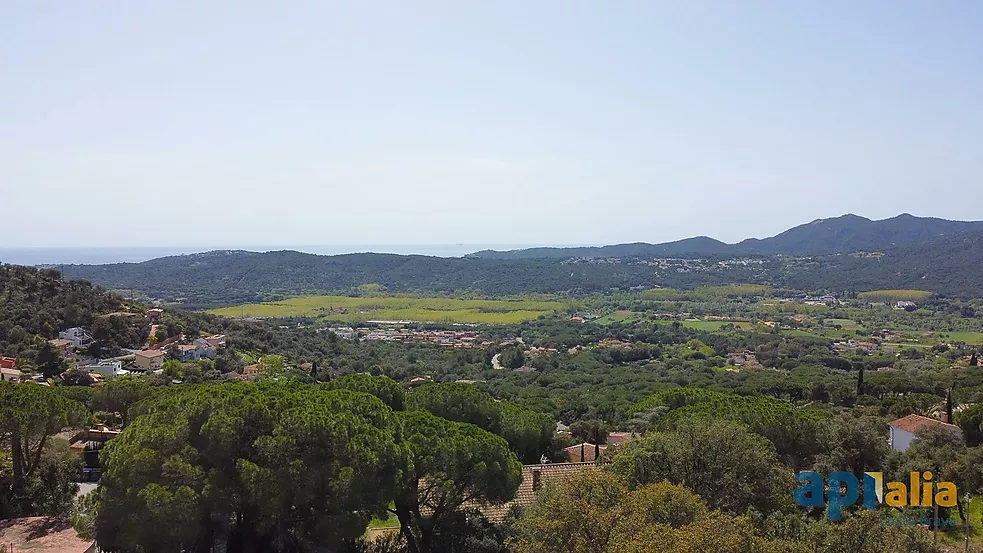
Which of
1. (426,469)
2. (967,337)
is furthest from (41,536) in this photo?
(967,337)

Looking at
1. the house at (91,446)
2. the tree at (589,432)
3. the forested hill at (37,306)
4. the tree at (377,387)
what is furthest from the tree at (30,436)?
the forested hill at (37,306)

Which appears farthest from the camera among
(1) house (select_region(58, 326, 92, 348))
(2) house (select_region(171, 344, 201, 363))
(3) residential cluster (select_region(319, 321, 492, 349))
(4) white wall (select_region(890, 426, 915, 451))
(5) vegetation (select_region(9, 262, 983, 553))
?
(3) residential cluster (select_region(319, 321, 492, 349))

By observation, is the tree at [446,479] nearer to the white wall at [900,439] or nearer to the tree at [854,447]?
the tree at [854,447]

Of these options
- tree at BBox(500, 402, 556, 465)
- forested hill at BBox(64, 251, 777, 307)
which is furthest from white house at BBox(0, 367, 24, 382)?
forested hill at BBox(64, 251, 777, 307)

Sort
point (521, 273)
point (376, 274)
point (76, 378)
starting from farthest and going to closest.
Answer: point (521, 273) < point (376, 274) < point (76, 378)

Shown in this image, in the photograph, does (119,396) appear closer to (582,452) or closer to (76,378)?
(76,378)

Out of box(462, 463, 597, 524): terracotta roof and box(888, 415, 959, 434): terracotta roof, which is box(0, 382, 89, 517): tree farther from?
box(888, 415, 959, 434): terracotta roof
